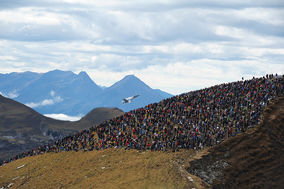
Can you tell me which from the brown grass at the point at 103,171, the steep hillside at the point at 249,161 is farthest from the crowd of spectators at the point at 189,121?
the brown grass at the point at 103,171

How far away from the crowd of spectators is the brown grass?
2093 millimetres

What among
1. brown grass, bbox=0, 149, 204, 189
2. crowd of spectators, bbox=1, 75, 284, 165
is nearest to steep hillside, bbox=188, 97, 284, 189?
crowd of spectators, bbox=1, 75, 284, 165

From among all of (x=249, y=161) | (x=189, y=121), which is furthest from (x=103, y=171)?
(x=249, y=161)

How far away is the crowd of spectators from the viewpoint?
50.8 metres

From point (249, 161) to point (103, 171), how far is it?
65.2 feet

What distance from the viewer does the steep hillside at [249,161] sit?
41722mm

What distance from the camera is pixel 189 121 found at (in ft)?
181

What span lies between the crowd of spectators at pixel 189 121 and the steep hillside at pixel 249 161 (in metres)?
1.92

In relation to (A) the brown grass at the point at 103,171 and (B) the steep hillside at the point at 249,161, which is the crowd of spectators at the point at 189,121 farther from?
(A) the brown grass at the point at 103,171

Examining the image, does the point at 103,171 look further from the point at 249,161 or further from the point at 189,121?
the point at 249,161

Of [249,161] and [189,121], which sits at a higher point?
[189,121]

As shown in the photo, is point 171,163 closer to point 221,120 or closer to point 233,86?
point 221,120

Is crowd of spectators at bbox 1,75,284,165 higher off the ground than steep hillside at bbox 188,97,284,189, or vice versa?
crowd of spectators at bbox 1,75,284,165

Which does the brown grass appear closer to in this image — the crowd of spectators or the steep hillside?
the crowd of spectators
